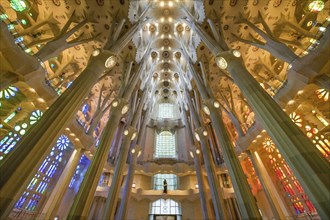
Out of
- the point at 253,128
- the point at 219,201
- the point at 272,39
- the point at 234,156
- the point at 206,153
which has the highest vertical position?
the point at 272,39

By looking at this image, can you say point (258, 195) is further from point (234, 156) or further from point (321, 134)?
point (234, 156)

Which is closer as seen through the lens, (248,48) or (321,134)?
(321,134)

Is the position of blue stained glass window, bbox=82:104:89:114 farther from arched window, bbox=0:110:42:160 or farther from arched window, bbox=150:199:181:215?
arched window, bbox=150:199:181:215

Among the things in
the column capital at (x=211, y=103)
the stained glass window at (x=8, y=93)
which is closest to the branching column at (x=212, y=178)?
the column capital at (x=211, y=103)

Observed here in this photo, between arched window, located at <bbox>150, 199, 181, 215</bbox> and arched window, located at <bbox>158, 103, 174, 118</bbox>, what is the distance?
1300 cm

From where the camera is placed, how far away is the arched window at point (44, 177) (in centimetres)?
1423

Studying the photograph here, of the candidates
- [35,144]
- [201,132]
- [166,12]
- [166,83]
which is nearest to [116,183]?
[35,144]

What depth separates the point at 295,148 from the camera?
16.6 feet

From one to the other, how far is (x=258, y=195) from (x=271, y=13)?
1754 centimetres

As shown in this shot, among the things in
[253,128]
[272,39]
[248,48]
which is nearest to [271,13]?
[248,48]

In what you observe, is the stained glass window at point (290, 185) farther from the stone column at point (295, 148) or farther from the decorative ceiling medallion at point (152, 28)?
the decorative ceiling medallion at point (152, 28)

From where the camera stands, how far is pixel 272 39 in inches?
403

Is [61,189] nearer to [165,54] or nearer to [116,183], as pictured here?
[116,183]

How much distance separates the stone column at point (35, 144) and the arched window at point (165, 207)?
53.3 ft
